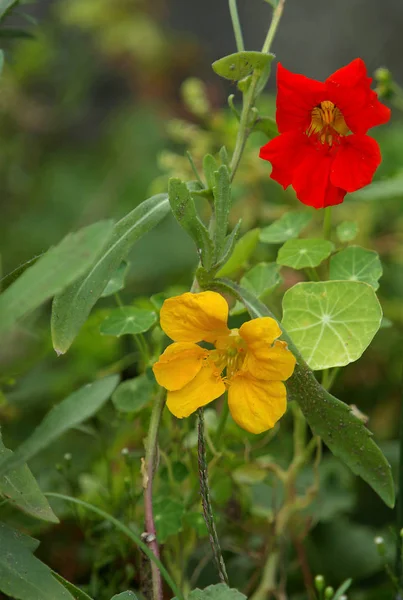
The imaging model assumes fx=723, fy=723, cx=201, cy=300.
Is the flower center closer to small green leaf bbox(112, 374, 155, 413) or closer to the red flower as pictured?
the red flower

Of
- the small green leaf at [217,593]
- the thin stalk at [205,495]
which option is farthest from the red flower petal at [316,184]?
the small green leaf at [217,593]

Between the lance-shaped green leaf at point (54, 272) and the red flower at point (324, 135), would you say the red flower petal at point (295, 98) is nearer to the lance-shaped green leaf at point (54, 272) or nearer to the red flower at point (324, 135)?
the red flower at point (324, 135)

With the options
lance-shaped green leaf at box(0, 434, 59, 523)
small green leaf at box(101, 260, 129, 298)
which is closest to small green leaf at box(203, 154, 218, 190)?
small green leaf at box(101, 260, 129, 298)

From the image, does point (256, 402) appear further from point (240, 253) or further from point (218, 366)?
point (240, 253)

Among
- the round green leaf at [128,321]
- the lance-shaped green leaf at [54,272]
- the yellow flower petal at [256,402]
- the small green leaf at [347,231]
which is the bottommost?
the small green leaf at [347,231]

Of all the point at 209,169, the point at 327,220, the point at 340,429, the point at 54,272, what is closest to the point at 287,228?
the point at 327,220

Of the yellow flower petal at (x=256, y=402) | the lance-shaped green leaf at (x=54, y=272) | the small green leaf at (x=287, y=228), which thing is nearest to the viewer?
the lance-shaped green leaf at (x=54, y=272)
